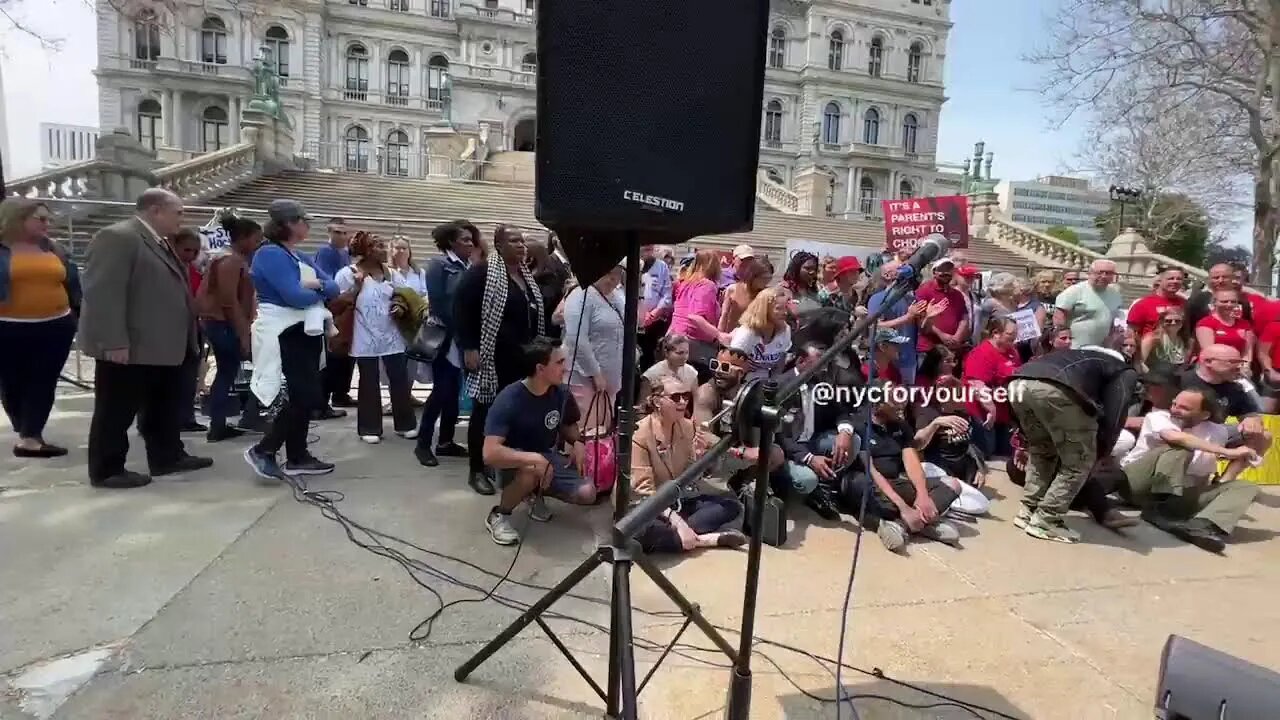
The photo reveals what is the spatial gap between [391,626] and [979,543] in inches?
136

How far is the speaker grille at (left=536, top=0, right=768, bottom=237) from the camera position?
1.82 meters

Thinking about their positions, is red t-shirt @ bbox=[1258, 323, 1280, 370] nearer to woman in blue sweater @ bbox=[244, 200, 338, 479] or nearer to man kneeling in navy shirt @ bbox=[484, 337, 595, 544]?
man kneeling in navy shirt @ bbox=[484, 337, 595, 544]

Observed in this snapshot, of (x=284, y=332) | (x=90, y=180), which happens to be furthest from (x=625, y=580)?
(x=90, y=180)

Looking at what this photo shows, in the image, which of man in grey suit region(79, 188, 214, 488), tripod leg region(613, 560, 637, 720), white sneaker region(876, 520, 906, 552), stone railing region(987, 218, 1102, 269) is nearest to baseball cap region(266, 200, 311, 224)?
man in grey suit region(79, 188, 214, 488)

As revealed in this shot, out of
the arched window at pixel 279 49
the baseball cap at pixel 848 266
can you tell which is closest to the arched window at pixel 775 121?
the arched window at pixel 279 49

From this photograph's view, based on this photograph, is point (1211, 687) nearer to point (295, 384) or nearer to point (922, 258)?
point (922, 258)

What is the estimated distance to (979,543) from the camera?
4430 mm

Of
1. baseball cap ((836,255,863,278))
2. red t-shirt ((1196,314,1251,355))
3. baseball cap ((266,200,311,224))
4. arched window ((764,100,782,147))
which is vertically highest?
arched window ((764,100,782,147))

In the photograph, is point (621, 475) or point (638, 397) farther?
point (638, 397)

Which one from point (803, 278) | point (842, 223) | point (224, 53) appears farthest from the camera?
point (224, 53)

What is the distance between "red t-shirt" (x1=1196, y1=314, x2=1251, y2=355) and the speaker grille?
5422mm

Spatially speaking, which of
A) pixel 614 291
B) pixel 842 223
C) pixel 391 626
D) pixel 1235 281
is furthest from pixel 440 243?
pixel 842 223

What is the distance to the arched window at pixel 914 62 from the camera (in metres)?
55.3

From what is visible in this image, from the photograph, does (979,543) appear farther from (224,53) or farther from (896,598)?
(224,53)
